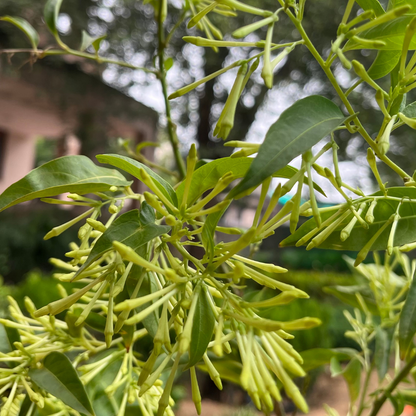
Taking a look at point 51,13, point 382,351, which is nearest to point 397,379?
point 382,351

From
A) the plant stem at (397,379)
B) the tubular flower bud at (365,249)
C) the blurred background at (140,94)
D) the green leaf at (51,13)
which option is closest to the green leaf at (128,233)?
the tubular flower bud at (365,249)

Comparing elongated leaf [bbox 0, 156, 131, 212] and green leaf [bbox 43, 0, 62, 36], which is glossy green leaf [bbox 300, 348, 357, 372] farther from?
green leaf [bbox 43, 0, 62, 36]

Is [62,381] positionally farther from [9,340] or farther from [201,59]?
[201,59]

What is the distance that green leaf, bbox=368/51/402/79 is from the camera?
26 centimetres

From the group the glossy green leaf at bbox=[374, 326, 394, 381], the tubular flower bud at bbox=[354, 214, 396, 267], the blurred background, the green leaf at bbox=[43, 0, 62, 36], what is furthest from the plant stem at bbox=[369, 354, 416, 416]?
the blurred background

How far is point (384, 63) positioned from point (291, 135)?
138 mm

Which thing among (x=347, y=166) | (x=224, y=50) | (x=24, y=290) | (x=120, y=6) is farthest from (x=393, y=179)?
(x=24, y=290)

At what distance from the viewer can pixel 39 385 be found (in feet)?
0.89

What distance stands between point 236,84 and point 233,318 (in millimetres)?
113

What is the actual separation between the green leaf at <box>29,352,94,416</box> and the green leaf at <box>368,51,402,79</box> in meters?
0.28

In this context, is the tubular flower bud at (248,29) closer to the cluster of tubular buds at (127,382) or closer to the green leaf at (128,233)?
the green leaf at (128,233)

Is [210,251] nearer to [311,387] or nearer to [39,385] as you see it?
[39,385]

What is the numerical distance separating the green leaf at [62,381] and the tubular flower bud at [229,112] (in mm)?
186

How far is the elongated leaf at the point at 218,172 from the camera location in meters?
0.22
